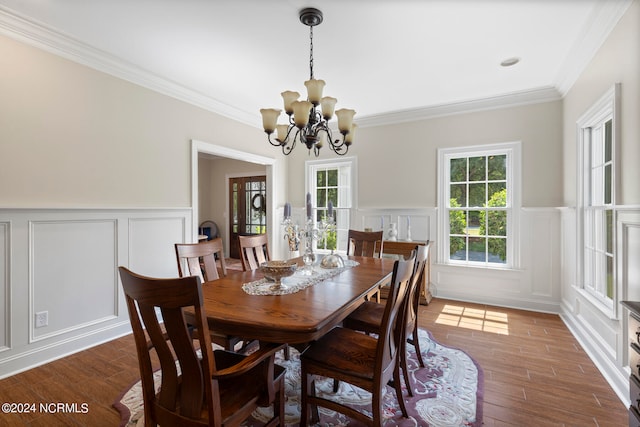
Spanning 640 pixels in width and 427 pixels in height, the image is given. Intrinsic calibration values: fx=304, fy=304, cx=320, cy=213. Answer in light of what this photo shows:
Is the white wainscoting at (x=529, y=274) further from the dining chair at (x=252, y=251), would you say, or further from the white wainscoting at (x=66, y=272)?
the white wainscoting at (x=66, y=272)

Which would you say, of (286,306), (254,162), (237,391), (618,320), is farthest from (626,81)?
(254,162)

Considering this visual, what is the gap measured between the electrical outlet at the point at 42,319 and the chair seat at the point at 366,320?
248 cm

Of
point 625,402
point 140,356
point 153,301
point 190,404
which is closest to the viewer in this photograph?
point 153,301

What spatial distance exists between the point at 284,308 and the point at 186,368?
52cm

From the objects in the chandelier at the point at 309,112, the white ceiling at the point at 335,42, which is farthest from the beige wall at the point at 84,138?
the chandelier at the point at 309,112

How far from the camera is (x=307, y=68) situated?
3.12 meters

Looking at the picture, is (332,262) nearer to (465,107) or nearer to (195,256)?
(195,256)

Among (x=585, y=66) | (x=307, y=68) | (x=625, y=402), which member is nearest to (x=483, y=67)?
(x=585, y=66)

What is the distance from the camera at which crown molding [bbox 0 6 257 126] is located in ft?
7.62

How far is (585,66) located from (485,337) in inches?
106

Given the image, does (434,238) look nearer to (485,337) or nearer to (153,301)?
(485,337)

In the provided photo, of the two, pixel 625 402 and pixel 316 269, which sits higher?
pixel 316 269

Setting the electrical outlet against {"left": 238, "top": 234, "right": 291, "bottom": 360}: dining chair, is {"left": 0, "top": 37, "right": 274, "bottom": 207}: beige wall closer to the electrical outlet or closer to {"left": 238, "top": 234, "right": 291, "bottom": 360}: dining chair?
the electrical outlet

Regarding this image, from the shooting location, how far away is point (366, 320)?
2178mm
